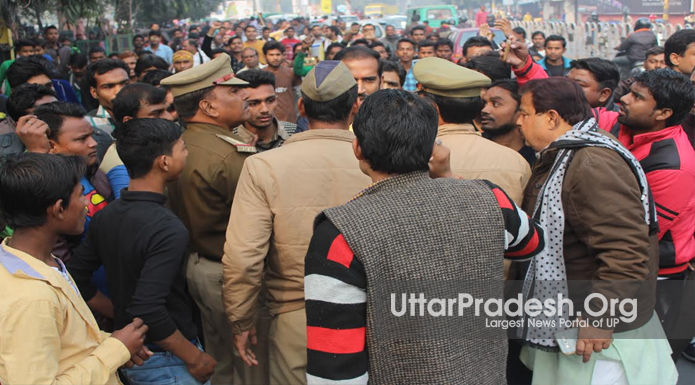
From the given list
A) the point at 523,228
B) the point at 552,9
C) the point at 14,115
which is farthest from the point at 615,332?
the point at 552,9

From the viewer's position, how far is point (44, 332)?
1.72 meters

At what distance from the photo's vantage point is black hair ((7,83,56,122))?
3969 millimetres

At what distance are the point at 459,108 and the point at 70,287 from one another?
191 centimetres

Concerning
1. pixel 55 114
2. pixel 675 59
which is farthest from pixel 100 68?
pixel 675 59

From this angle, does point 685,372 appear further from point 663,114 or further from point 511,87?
point 511,87

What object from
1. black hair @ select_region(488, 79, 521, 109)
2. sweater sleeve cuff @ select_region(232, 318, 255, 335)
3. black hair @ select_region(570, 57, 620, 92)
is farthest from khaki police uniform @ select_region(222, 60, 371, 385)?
black hair @ select_region(570, 57, 620, 92)

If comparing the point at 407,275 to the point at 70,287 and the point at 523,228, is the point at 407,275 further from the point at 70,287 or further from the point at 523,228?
the point at 70,287

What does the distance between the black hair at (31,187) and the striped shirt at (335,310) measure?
0.94 m

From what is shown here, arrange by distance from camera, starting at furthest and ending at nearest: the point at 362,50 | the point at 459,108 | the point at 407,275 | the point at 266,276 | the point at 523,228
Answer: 1. the point at 362,50
2. the point at 459,108
3. the point at 266,276
4. the point at 523,228
5. the point at 407,275

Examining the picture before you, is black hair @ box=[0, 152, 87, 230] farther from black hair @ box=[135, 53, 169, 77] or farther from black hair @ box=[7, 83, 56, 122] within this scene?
black hair @ box=[135, 53, 169, 77]

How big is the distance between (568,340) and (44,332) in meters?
1.92

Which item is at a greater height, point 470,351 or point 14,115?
point 14,115

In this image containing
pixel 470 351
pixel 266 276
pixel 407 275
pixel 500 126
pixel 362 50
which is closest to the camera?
pixel 407 275

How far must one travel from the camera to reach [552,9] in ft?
136
